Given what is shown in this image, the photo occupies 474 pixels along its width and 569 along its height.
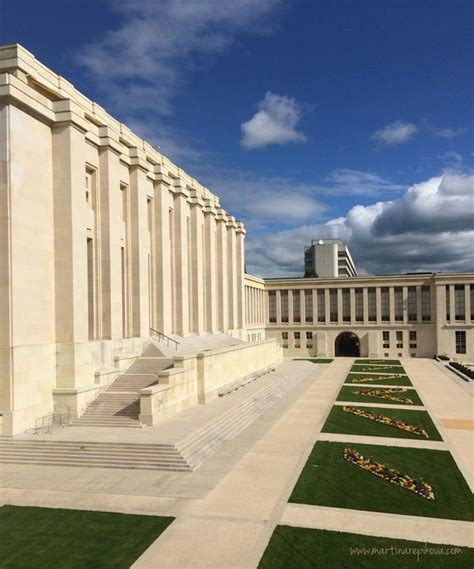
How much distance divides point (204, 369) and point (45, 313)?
1103 cm

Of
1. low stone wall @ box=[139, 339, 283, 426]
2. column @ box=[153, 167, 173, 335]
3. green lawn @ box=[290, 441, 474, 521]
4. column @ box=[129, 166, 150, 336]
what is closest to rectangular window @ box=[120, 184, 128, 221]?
column @ box=[129, 166, 150, 336]

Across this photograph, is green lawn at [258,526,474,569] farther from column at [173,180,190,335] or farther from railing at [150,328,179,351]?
column at [173,180,190,335]

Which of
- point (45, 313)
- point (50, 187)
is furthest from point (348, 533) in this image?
point (50, 187)

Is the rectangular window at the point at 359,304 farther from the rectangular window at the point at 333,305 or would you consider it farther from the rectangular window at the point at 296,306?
the rectangular window at the point at 296,306

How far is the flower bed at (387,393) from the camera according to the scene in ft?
128

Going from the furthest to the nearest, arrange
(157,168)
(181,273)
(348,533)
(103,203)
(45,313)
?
(181,273)
(157,168)
(103,203)
(45,313)
(348,533)

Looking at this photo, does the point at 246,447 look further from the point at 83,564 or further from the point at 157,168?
the point at 157,168

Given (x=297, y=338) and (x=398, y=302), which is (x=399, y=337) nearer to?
(x=398, y=302)

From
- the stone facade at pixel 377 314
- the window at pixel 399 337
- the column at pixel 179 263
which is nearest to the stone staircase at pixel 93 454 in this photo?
the column at pixel 179 263

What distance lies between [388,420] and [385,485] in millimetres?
12468

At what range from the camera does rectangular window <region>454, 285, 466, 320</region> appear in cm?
7500

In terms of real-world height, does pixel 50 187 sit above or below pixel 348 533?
above

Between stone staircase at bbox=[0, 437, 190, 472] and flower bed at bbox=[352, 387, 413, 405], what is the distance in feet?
73.0

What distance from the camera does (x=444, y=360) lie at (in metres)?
71.1
